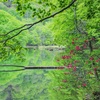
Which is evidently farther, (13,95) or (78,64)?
(78,64)

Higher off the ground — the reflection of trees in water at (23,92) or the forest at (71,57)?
the forest at (71,57)

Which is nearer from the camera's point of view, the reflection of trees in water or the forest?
the forest

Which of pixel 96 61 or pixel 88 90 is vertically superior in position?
pixel 96 61

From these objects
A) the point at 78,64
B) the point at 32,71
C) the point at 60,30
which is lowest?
the point at 32,71

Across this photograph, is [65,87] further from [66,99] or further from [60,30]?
[60,30]

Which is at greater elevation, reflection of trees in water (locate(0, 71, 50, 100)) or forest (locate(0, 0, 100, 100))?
forest (locate(0, 0, 100, 100))

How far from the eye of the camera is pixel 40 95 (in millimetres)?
15297

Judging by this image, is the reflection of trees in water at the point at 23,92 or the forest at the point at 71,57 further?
the reflection of trees in water at the point at 23,92

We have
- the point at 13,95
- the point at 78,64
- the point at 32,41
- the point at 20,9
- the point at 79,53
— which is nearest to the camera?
the point at 20,9

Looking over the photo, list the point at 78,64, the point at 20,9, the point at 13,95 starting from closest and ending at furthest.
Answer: the point at 20,9, the point at 13,95, the point at 78,64

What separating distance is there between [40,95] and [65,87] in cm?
221

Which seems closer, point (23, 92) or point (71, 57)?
point (23, 92)

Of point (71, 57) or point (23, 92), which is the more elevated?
point (71, 57)

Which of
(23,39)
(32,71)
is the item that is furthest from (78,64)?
(23,39)
